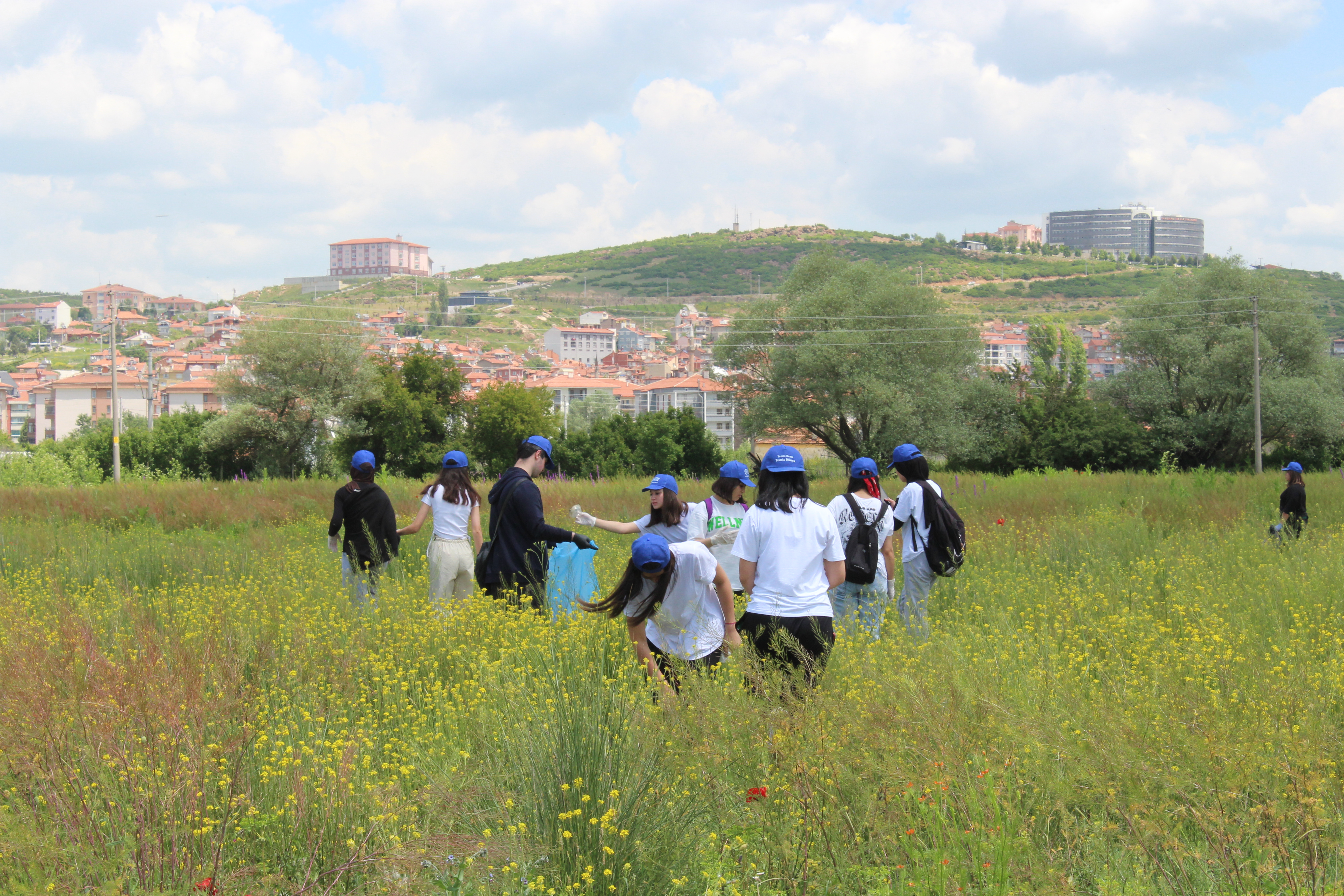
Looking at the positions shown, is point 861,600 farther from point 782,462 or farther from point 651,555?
point 651,555

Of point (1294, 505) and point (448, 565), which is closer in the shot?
point (448, 565)

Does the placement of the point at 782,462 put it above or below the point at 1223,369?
below

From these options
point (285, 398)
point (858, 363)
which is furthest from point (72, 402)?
point (858, 363)

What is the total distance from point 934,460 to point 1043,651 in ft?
150

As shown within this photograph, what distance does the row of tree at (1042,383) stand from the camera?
4550 centimetres

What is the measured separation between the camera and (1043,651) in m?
5.38

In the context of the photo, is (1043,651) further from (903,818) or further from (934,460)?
(934,460)

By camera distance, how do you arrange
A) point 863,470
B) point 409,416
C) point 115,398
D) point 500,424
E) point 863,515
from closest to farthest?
1. point 863,515
2. point 863,470
3. point 115,398
4. point 409,416
5. point 500,424

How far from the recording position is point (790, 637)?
4.69m

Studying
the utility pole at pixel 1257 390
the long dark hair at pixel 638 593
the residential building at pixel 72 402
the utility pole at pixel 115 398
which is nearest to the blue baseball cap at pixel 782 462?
the long dark hair at pixel 638 593

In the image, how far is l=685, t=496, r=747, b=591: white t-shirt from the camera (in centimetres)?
650

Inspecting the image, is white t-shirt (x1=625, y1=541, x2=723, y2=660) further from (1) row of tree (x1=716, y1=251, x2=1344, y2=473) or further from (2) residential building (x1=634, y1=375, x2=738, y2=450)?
(2) residential building (x1=634, y1=375, x2=738, y2=450)

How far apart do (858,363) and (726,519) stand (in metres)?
40.8

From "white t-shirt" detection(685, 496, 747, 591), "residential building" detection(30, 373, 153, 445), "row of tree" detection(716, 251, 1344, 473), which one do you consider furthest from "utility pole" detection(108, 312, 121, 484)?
"residential building" detection(30, 373, 153, 445)
